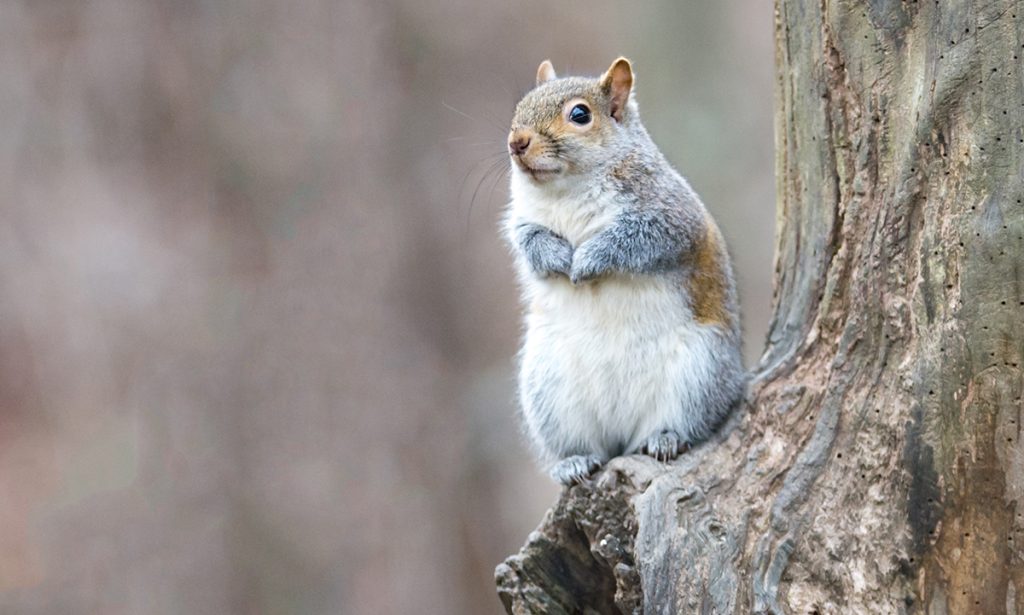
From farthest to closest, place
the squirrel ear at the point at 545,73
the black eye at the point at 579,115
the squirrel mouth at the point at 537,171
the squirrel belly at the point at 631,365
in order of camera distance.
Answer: the squirrel ear at the point at 545,73 → the black eye at the point at 579,115 → the squirrel mouth at the point at 537,171 → the squirrel belly at the point at 631,365

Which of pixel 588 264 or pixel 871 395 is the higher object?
pixel 588 264

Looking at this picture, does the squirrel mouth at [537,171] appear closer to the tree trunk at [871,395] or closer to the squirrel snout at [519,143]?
the squirrel snout at [519,143]

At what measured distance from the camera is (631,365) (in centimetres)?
398

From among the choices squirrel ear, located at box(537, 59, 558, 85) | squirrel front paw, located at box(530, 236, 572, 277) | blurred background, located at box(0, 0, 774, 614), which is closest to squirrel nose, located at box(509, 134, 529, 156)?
squirrel front paw, located at box(530, 236, 572, 277)

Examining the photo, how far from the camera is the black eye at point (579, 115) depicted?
4.16 metres

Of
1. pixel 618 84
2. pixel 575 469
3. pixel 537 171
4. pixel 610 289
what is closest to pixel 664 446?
pixel 575 469

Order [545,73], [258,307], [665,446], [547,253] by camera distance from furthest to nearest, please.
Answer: [258,307]
[545,73]
[547,253]
[665,446]

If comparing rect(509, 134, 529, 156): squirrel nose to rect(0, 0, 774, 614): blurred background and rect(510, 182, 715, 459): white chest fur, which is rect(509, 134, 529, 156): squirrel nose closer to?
rect(510, 182, 715, 459): white chest fur

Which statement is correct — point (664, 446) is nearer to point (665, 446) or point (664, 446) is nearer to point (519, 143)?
point (665, 446)

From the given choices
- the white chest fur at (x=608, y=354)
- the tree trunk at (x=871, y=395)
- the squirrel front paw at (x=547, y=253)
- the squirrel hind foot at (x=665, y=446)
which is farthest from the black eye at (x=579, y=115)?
the squirrel hind foot at (x=665, y=446)

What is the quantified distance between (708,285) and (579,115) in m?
0.76

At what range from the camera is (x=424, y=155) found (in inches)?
301

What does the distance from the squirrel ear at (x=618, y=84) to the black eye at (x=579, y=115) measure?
17 cm

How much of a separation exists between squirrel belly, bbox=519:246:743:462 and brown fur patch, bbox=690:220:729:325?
35mm
